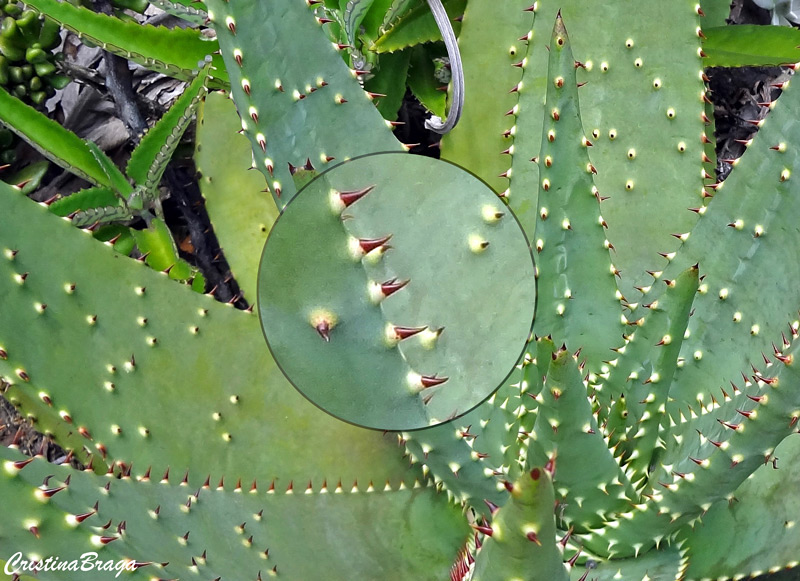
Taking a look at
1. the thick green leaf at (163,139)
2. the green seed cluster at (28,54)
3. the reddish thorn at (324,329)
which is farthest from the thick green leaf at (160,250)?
the reddish thorn at (324,329)

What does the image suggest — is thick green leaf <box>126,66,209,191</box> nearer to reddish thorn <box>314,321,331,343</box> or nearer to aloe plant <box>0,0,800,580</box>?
aloe plant <box>0,0,800,580</box>

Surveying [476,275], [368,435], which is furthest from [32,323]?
[476,275]

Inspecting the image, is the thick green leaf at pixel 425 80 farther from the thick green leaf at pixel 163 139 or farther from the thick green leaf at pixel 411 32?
the thick green leaf at pixel 163 139

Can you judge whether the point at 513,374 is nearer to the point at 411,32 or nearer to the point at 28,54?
the point at 411,32

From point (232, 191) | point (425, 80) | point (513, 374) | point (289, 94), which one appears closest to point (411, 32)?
point (425, 80)

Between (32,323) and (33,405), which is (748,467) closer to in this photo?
(32,323)

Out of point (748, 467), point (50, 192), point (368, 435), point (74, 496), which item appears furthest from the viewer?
point (50, 192)
